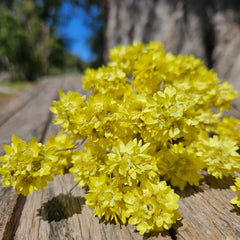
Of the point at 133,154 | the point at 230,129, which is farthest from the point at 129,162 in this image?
the point at 230,129

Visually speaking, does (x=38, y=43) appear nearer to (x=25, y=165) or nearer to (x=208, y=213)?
(x=25, y=165)

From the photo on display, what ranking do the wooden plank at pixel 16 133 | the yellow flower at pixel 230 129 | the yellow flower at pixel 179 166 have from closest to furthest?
1. the wooden plank at pixel 16 133
2. the yellow flower at pixel 179 166
3. the yellow flower at pixel 230 129

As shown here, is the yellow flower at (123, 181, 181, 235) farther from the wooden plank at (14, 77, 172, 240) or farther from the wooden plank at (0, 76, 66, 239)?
the wooden plank at (0, 76, 66, 239)

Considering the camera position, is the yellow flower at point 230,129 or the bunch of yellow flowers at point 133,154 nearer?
the bunch of yellow flowers at point 133,154

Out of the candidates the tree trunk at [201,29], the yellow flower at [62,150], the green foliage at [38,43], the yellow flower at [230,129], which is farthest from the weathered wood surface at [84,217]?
the green foliage at [38,43]

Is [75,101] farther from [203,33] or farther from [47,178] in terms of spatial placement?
[203,33]

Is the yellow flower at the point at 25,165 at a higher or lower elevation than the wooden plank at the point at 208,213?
higher

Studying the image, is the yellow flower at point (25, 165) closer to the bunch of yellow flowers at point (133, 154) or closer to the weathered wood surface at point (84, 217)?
the bunch of yellow flowers at point (133, 154)
